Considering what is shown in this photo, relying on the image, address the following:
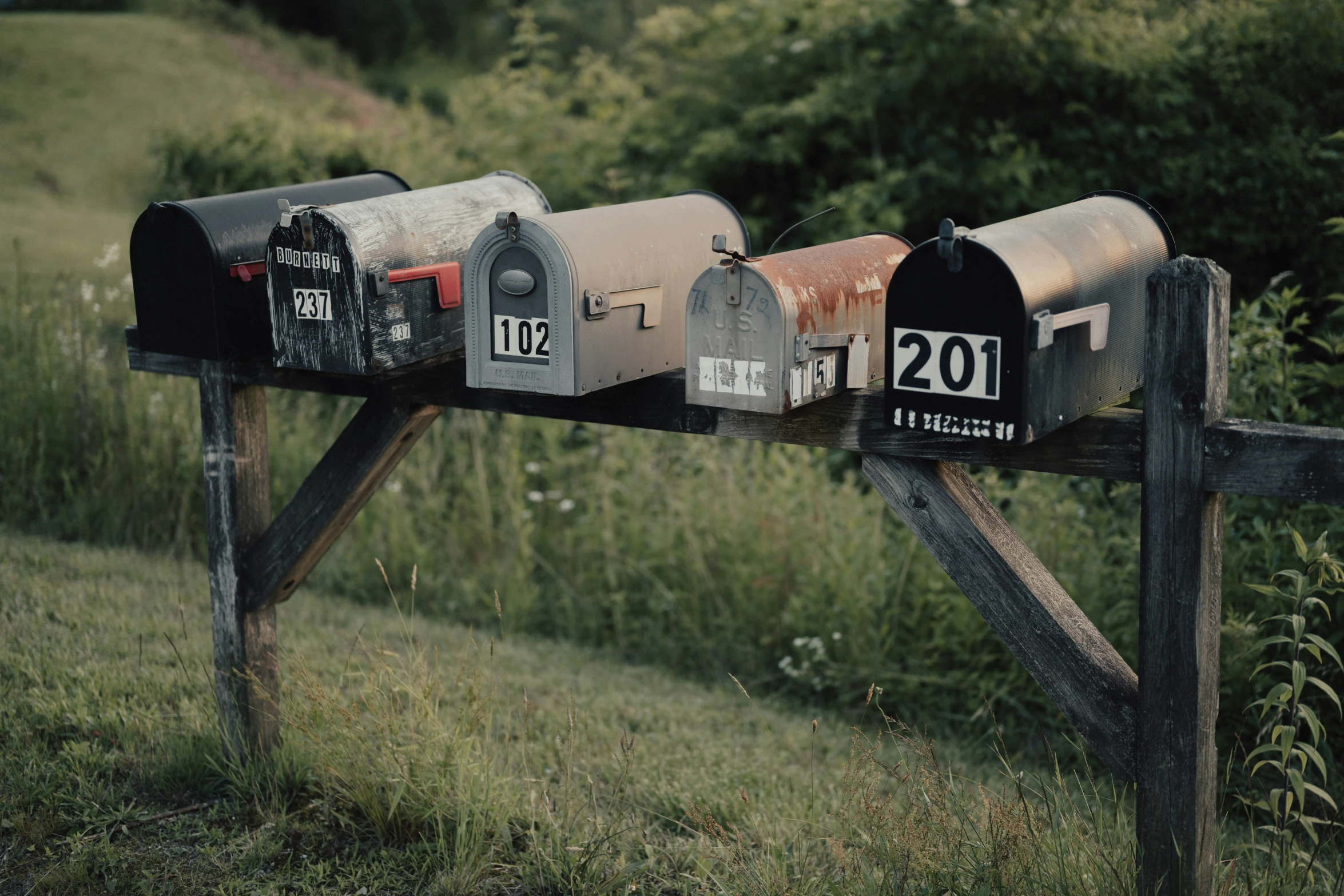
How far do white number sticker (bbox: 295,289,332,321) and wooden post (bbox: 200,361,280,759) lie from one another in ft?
1.83

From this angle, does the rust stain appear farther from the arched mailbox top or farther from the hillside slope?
the hillside slope

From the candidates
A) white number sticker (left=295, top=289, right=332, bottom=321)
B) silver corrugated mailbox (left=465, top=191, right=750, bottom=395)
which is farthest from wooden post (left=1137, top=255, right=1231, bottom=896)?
white number sticker (left=295, top=289, right=332, bottom=321)

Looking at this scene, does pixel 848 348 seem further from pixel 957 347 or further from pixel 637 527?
pixel 637 527

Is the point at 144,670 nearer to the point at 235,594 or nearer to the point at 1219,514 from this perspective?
the point at 235,594

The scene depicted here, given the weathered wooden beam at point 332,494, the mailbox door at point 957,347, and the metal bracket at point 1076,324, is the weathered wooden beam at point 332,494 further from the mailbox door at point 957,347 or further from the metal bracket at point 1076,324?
the metal bracket at point 1076,324

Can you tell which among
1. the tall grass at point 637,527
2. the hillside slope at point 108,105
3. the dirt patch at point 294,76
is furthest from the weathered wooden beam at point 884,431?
the dirt patch at point 294,76

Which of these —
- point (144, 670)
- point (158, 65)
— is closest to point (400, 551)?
point (144, 670)

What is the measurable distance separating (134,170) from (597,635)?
1213cm

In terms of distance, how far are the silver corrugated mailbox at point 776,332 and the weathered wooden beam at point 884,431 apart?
4.6 inches

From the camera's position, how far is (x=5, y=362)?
5070 mm

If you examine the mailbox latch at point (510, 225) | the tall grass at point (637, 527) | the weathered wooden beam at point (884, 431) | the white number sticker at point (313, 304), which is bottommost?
the tall grass at point (637, 527)

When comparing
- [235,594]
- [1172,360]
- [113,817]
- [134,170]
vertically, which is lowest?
[113,817]

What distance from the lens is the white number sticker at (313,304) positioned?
229cm

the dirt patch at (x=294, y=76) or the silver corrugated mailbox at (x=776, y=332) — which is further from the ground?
the dirt patch at (x=294, y=76)
